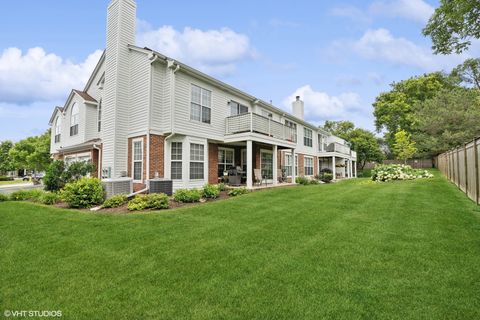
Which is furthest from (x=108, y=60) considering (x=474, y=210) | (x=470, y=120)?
(x=470, y=120)

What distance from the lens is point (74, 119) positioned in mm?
17141

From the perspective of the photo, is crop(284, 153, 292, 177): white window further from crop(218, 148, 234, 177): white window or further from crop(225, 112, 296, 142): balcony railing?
A: crop(218, 148, 234, 177): white window

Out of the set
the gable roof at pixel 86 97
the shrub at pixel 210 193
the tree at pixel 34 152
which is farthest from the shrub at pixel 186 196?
the tree at pixel 34 152

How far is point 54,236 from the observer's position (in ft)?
19.2

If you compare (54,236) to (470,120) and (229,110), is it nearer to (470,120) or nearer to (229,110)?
(229,110)

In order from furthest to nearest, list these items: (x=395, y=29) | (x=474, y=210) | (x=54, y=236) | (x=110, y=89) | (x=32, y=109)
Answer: (x=32, y=109) → (x=110, y=89) → (x=395, y=29) → (x=474, y=210) → (x=54, y=236)

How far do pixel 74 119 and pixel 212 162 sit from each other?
10483mm

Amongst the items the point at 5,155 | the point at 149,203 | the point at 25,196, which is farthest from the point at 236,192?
the point at 5,155

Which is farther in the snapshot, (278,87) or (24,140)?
(24,140)

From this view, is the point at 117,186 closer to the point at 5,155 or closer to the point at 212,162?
the point at 212,162

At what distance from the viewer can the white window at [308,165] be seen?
80.9 ft

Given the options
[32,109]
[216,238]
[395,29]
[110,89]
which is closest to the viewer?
[216,238]

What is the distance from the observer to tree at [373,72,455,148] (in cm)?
3900

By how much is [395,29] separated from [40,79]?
22343 millimetres
